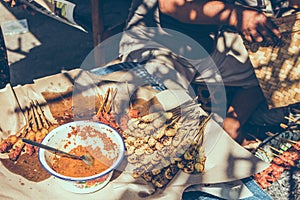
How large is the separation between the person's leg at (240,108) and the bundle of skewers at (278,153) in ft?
1.08

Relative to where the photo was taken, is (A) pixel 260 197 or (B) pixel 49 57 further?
(B) pixel 49 57

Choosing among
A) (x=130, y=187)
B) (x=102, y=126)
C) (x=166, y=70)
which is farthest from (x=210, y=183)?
(x=166, y=70)

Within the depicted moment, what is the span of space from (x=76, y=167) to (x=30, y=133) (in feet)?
2.02

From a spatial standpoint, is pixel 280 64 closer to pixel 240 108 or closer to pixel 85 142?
pixel 240 108

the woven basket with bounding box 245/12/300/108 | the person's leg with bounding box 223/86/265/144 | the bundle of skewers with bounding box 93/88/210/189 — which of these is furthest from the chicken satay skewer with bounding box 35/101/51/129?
the person's leg with bounding box 223/86/265/144

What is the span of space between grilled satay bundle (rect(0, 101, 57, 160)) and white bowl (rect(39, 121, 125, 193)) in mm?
218

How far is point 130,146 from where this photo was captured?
268 cm

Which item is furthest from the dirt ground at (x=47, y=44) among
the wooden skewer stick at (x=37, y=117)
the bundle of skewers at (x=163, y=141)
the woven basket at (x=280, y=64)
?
the bundle of skewers at (x=163, y=141)

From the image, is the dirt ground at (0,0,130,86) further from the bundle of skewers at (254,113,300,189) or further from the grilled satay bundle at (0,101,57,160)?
the bundle of skewers at (254,113,300,189)

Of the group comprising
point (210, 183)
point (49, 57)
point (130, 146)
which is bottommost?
point (49, 57)

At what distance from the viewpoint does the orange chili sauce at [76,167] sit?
243 cm

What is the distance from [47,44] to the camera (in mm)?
5691

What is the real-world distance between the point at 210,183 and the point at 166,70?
3.98 feet

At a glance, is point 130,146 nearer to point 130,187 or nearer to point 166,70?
point 130,187
